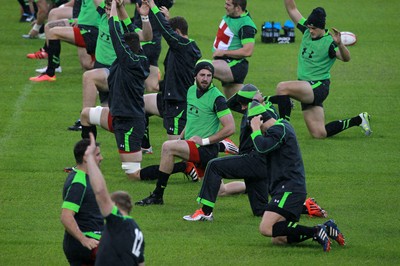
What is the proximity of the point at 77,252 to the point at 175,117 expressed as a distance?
561 centimetres

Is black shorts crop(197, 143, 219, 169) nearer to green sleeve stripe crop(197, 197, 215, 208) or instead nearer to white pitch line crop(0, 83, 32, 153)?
green sleeve stripe crop(197, 197, 215, 208)

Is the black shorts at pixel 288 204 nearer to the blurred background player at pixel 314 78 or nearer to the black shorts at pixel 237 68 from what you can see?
the blurred background player at pixel 314 78

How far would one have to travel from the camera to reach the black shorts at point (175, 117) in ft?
49.8

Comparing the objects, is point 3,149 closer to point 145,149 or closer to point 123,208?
point 145,149

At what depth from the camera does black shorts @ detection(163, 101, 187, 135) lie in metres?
15.2

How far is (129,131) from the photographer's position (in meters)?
14.3

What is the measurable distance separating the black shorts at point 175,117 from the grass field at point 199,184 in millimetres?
717

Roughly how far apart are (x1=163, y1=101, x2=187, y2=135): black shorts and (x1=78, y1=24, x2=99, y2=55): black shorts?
394 centimetres

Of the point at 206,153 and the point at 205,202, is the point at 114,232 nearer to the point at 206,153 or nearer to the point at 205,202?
the point at 205,202

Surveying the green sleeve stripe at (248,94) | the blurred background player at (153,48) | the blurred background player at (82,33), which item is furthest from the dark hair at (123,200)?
the blurred background player at (82,33)

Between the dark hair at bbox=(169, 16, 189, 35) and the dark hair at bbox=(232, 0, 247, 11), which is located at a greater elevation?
the dark hair at bbox=(232, 0, 247, 11)

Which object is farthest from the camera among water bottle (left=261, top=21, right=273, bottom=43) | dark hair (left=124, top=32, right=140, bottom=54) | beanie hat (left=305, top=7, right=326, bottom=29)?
water bottle (left=261, top=21, right=273, bottom=43)

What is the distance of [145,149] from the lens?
16094mm

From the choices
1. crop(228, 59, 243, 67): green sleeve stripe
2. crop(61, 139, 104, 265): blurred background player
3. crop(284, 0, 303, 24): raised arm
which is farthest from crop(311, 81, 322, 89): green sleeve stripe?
crop(61, 139, 104, 265): blurred background player
